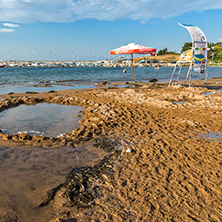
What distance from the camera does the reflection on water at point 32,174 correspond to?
2799 millimetres

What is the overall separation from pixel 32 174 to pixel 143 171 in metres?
2.33

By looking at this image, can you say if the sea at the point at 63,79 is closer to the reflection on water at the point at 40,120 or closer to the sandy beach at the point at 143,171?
the reflection on water at the point at 40,120

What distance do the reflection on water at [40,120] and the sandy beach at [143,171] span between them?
24.2 inches

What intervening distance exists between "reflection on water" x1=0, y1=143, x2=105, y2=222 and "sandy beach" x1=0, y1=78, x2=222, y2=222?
12 centimetres

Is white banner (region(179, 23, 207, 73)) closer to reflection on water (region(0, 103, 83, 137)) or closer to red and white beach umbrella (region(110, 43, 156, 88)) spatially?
red and white beach umbrella (region(110, 43, 156, 88))

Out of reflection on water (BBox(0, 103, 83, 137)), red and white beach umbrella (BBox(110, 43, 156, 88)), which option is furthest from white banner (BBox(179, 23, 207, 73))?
reflection on water (BBox(0, 103, 83, 137))

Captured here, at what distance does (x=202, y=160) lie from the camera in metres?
4.29

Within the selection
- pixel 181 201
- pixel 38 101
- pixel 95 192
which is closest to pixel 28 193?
pixel 95 192

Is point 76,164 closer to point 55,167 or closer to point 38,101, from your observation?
point 55,167

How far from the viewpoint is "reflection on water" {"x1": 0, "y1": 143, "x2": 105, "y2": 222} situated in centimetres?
280

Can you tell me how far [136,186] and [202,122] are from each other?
4.75 meters

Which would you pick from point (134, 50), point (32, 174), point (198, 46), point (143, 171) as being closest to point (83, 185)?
point (32, 174)

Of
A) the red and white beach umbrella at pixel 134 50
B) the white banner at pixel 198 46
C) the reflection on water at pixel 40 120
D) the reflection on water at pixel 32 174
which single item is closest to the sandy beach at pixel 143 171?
the reflection on water at pixel 32 174

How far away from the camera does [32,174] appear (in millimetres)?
3736
